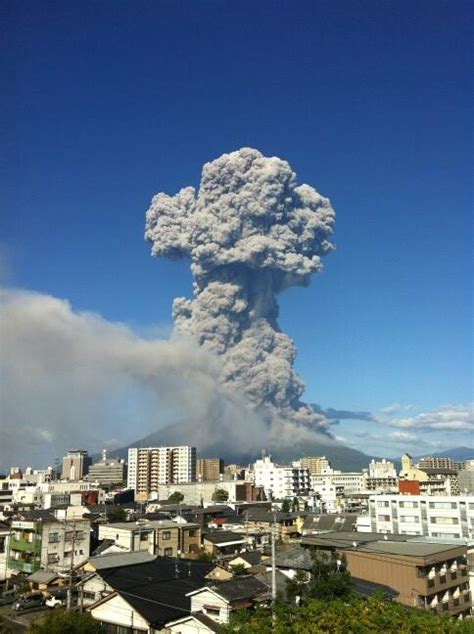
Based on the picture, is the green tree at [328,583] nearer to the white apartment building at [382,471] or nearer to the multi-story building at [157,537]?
the multi-story building at [157,537]

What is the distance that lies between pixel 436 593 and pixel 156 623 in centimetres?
1548

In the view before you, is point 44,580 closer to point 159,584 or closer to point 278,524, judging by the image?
point 159,584

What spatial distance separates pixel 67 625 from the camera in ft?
77.2

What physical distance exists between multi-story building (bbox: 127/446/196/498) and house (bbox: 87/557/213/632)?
121171 millimetres

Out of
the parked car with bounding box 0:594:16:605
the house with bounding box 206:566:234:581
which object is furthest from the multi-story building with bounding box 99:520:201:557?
the house with bounding box 206:566:234:581

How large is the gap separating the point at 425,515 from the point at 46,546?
3674cm

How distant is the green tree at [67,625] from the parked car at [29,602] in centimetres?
1454

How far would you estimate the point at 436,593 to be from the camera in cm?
3105

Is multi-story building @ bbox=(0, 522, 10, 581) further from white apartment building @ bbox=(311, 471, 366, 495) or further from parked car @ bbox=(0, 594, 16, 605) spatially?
white apartment building @ bbox=(311, 471, 366, 495)

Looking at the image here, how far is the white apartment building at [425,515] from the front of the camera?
5603cm

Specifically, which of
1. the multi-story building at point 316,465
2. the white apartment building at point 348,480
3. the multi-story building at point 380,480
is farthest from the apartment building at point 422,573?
the multi-story building at point 316,465

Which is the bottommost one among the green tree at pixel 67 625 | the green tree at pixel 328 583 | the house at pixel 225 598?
the green tree at pixel 67 625

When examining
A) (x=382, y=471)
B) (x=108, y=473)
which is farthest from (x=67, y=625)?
(x=108, y=473)

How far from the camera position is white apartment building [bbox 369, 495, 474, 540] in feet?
184
